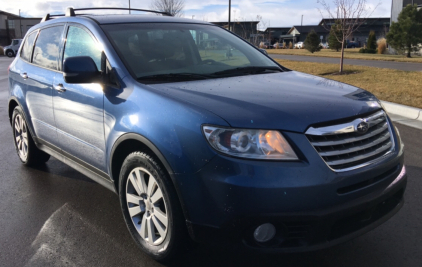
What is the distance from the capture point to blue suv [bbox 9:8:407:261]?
7.95 feet

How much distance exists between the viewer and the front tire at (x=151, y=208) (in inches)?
107

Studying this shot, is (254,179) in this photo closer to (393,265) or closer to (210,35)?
(393,265)

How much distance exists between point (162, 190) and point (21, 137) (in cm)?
336

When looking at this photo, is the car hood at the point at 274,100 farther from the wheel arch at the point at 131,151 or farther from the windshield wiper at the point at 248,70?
the wheel arch at the point at 131,151

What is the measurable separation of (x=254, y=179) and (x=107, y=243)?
157 centimetres

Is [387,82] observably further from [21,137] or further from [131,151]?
[131,151]

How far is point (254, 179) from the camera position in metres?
2.37

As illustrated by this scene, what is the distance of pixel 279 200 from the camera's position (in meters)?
2.37

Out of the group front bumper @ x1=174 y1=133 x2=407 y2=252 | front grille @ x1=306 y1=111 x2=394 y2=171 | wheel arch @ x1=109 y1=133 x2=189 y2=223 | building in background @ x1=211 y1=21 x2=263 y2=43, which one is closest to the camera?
Answer: front bumper @ x1=174 y1=133 x2=407 y2=252

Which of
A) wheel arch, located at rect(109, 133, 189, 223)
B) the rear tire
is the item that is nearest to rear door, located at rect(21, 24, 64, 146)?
the rear tire

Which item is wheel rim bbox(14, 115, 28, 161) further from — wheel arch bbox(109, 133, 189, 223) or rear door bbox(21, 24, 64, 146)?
wheel arch bbox(109, 133, 189, 223)

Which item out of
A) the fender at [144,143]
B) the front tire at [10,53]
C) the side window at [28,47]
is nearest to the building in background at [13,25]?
the front tire at [10,53]

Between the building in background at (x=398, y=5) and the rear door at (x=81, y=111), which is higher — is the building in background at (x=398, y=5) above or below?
above

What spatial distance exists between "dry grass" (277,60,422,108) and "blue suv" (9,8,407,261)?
6670mm
